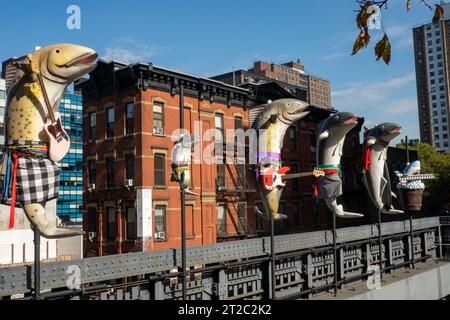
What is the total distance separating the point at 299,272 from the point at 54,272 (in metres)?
6.59

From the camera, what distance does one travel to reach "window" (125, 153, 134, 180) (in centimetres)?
2541

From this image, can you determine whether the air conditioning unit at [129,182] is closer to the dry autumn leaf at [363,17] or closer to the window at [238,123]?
the window at [238,123]

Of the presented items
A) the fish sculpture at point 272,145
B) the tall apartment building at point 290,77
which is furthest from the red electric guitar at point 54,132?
the tall apartment building at point 290,77

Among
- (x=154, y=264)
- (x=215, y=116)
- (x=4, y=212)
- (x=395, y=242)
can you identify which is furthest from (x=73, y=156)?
(x=154, y=264)

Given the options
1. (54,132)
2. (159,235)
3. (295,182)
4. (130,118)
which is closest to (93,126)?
(130,118)

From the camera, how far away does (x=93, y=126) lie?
2777 cm

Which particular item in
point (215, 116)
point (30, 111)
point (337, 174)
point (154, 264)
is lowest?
point (154, 264)

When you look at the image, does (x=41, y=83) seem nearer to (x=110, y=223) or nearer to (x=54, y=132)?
(x=54, y=132)

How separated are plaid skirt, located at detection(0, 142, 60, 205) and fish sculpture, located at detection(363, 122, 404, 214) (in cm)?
1026

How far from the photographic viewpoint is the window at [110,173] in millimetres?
26594

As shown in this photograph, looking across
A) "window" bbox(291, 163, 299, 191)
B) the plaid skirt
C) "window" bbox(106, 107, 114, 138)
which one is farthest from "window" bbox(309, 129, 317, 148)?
the plaid skirt

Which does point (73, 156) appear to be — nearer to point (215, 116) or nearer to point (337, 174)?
point (215, 116)
